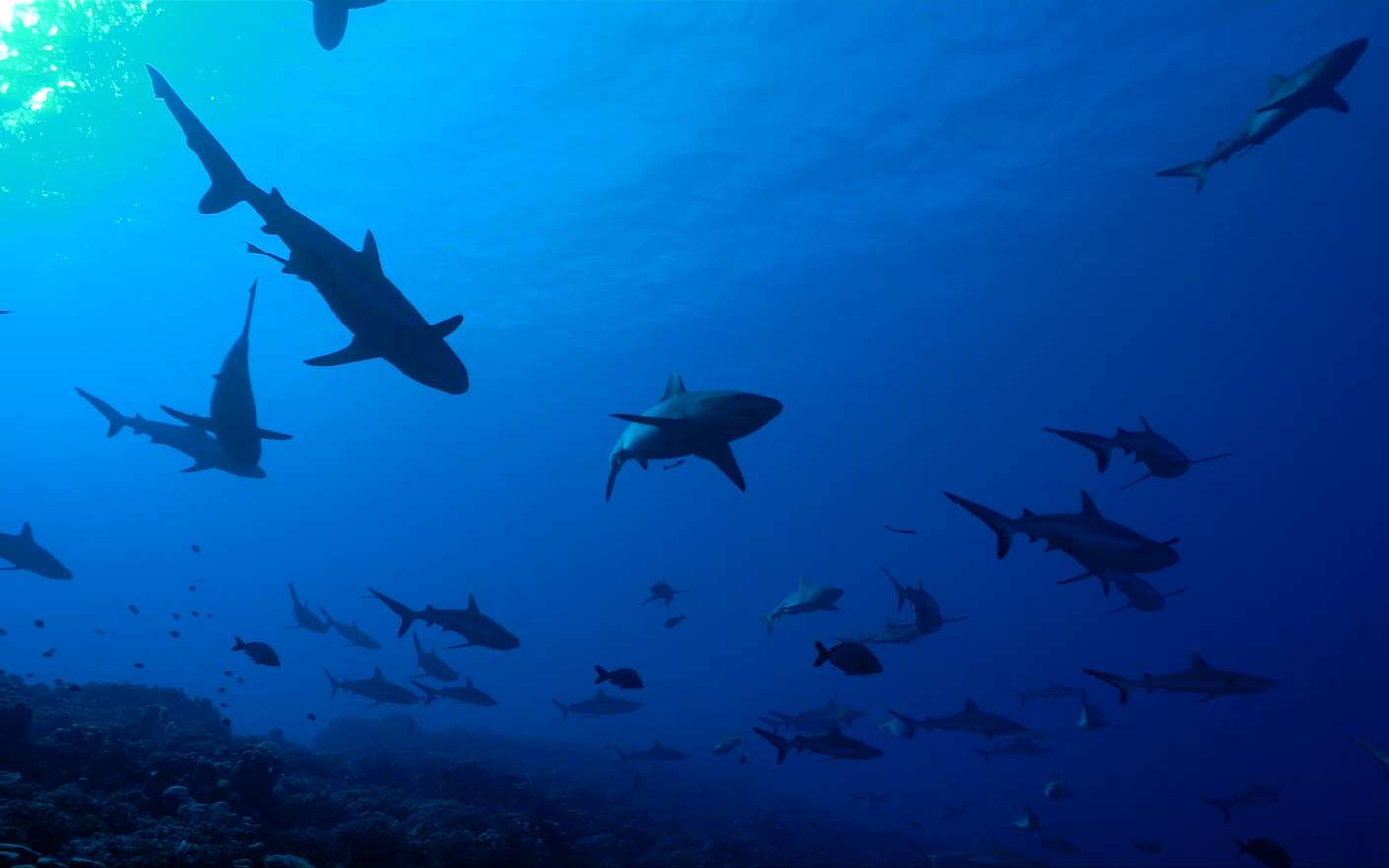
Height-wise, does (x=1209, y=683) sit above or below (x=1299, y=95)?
below

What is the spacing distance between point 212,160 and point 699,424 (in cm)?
404

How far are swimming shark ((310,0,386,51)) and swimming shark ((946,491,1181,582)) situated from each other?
6915 millimetres

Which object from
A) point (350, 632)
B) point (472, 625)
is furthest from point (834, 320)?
point (472, 625)

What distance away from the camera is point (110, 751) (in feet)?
24.6

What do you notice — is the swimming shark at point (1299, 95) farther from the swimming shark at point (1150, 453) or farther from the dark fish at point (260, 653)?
the dark fish at point (260, 653)

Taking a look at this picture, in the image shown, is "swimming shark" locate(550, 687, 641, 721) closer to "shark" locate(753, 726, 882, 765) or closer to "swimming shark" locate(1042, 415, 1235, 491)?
"shark" locate(753, 726, 882, 765)

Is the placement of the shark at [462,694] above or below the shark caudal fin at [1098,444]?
below

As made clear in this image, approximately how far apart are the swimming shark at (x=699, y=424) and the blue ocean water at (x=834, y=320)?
86.0 feet

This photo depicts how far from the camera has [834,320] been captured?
53938 millimetres

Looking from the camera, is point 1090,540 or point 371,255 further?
point 1090,540

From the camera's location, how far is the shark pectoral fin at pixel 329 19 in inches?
228

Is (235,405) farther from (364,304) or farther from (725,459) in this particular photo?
(725,459)

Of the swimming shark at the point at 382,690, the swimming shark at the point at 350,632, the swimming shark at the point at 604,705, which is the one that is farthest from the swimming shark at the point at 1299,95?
the swimming shark at the point at 350,632

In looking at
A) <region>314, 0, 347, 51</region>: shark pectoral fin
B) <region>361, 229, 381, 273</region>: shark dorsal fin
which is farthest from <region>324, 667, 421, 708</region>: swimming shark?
<region>314, 0, 347, 51</region>: shark pectoral fin
